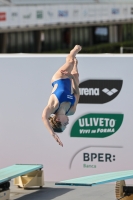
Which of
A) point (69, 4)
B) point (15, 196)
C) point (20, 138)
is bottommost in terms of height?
point (15, 196)

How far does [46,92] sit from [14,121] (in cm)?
91

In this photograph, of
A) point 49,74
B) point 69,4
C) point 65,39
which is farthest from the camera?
point 65,39

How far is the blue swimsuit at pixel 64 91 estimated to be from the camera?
840cm

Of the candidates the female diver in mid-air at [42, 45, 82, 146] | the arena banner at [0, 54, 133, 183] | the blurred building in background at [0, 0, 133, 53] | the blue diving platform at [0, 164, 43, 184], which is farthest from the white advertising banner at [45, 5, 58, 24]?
the female diver in mid-air at [42, 45, 82, 146]

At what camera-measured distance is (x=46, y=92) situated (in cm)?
1248

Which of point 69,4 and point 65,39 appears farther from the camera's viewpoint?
point 65,39

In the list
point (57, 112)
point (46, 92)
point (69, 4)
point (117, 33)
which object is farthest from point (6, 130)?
point (117, 33)

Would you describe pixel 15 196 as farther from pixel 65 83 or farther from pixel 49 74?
pixel 65 83

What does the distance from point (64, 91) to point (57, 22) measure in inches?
1006

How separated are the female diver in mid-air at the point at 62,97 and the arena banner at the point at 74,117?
11.9 feet

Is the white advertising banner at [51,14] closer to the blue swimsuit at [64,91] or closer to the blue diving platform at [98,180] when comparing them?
the blue diving platform at [98,180]

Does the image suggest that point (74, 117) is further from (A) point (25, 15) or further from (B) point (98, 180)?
(A) point (25, 15)

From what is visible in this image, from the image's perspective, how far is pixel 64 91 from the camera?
331 inches

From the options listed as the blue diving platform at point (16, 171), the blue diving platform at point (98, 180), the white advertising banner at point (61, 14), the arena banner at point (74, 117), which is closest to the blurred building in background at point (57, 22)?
the white advertising banner at point (61, 14)
